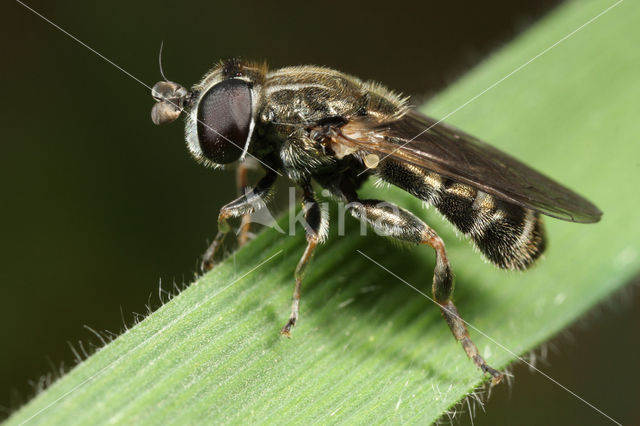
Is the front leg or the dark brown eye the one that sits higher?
the dark brown eye

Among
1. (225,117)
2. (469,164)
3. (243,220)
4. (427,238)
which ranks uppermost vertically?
(225,117)

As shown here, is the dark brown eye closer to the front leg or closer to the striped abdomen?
the front leg

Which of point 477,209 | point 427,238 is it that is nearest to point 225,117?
point 427,238

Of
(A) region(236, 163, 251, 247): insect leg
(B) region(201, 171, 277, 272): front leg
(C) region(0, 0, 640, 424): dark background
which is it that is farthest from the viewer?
(C) region(0, 0, 640, 424): dark background

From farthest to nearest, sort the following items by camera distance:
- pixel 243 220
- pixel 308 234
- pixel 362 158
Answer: pixel 243 220, pixel 362 158, pixel 308 234

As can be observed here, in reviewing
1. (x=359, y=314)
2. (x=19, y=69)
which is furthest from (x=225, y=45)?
(x=359, y=314)

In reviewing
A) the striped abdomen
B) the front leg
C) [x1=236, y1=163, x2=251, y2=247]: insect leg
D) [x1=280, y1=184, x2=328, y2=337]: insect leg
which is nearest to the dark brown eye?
the front leg

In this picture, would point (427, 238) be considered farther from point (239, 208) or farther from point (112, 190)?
point (112, 190)

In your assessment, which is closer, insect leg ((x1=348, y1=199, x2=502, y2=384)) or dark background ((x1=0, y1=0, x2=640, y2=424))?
insect leg ((x1=348, y1=199, x2=502, y2=384))
